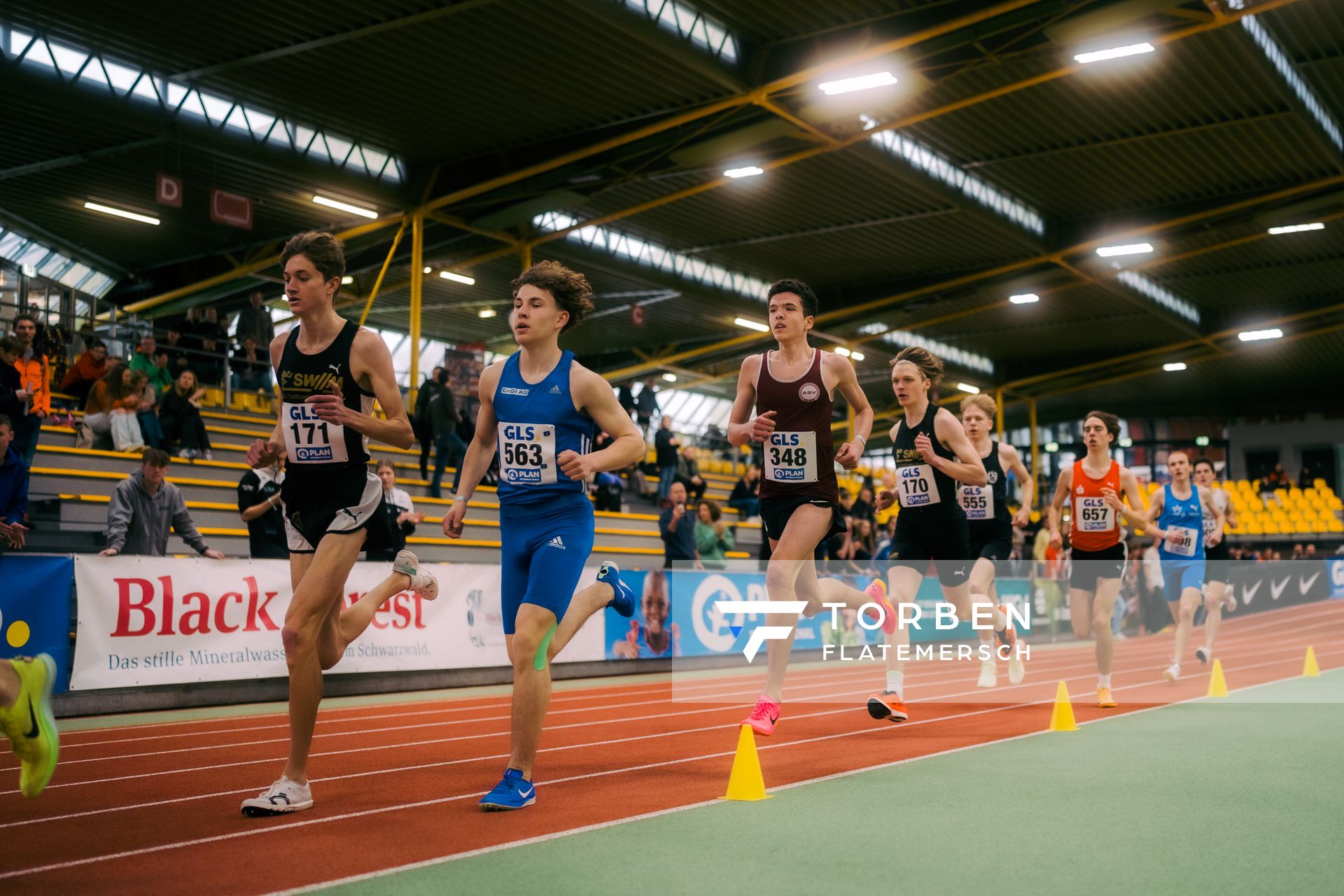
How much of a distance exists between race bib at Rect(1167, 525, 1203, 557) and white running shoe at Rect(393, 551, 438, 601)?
28.4 ft

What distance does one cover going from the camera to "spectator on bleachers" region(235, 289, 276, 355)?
2209 centimetres

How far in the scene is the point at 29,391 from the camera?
13.0 meters

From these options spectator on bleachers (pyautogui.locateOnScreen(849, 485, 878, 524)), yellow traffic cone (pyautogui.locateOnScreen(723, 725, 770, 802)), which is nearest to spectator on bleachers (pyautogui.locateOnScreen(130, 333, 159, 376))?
spectator on bleachers (pyautogui.locateOnScreen(849, 485, 878, 524))

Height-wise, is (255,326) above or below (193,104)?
below

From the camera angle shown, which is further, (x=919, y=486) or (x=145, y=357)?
(x=145, y=357)

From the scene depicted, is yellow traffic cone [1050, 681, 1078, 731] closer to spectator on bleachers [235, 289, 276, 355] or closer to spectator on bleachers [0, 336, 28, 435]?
spectator on bleachers [0, 336, 28, 435]

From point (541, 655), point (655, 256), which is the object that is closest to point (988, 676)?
point (541, 655)

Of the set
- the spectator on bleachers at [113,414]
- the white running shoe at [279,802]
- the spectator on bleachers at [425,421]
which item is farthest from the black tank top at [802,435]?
the spectator on bleachers at [425,421]

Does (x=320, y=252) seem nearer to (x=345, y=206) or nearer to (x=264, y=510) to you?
(x=264, y=510)

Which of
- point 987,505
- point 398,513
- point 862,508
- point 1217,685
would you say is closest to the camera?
point 987,505

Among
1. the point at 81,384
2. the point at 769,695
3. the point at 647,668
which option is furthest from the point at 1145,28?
the point at 81,384

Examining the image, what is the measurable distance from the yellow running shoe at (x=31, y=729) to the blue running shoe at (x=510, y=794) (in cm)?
164

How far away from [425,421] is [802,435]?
40.4ft

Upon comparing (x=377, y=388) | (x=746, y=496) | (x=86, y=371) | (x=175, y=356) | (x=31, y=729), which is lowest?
(x=31, y=729)
